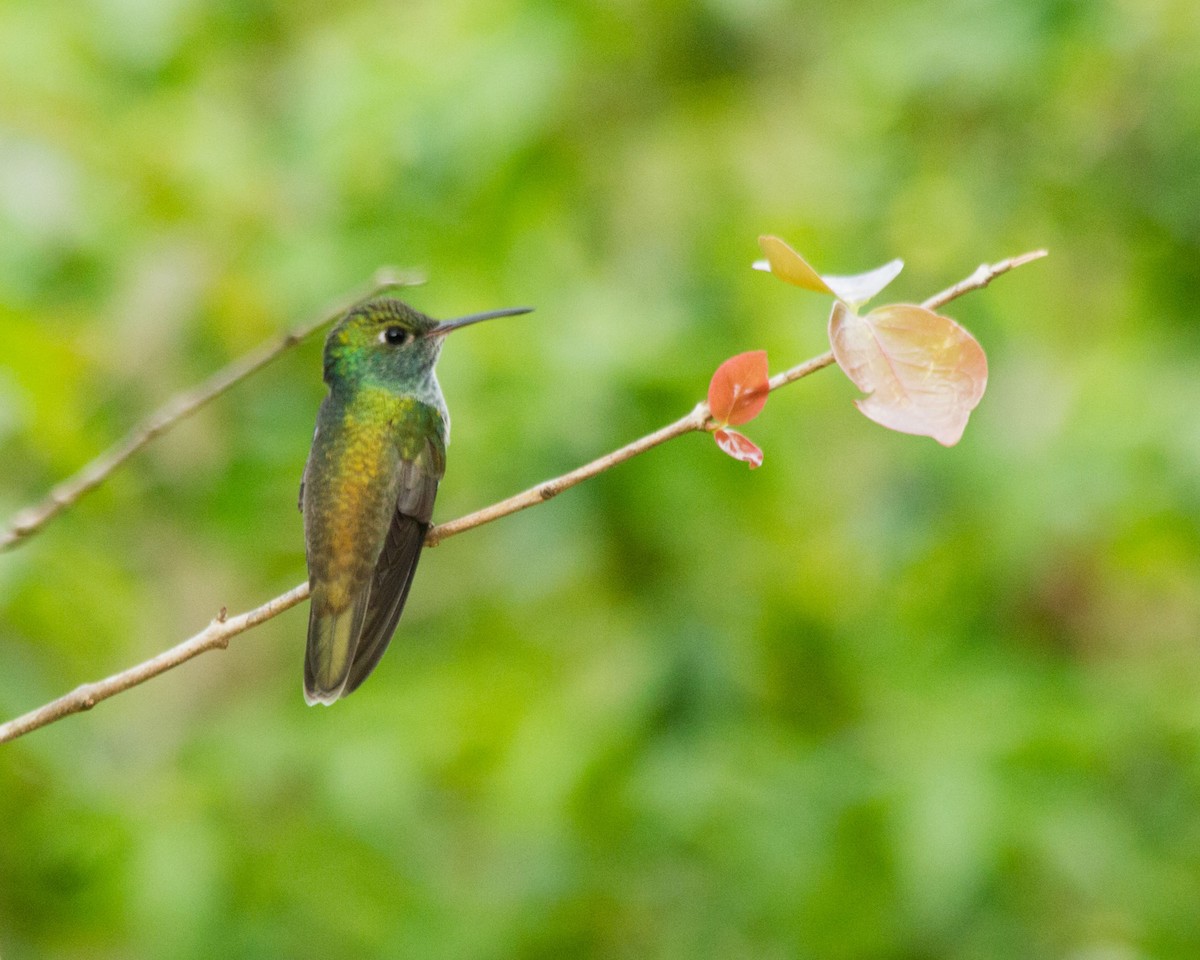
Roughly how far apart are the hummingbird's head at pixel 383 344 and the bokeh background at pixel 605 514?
80 centimetres

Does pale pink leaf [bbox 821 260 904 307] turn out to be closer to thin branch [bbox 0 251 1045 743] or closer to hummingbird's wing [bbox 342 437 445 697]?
thin branch [bbox 0 251 1045 743]

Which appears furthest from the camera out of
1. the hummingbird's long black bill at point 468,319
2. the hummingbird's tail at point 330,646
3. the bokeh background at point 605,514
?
the bokeh background at point 605,514

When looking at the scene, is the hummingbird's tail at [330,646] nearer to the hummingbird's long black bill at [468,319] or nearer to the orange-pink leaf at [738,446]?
the hummingbird's long black bill at [468,319]

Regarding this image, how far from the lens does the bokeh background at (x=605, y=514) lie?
3.52 metres

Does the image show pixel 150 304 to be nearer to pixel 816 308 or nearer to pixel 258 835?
pixel 258 835

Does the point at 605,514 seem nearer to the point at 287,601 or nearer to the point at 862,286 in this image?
the point at 287,601

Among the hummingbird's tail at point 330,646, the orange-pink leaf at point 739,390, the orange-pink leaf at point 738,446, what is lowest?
the hummingbird's tail at point 330,646

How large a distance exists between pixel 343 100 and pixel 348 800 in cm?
181

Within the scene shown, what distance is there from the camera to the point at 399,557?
2.32m

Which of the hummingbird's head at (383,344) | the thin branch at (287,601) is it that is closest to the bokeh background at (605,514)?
the hummingbird's head at (383,344)

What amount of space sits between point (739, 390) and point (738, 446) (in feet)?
0.22

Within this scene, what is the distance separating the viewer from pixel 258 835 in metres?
3.99

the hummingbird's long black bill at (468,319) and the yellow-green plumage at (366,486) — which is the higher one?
the hummingbird's long black bill at (468,319)

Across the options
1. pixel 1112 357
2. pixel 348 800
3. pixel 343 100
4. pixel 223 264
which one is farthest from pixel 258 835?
pixel 1112 357
